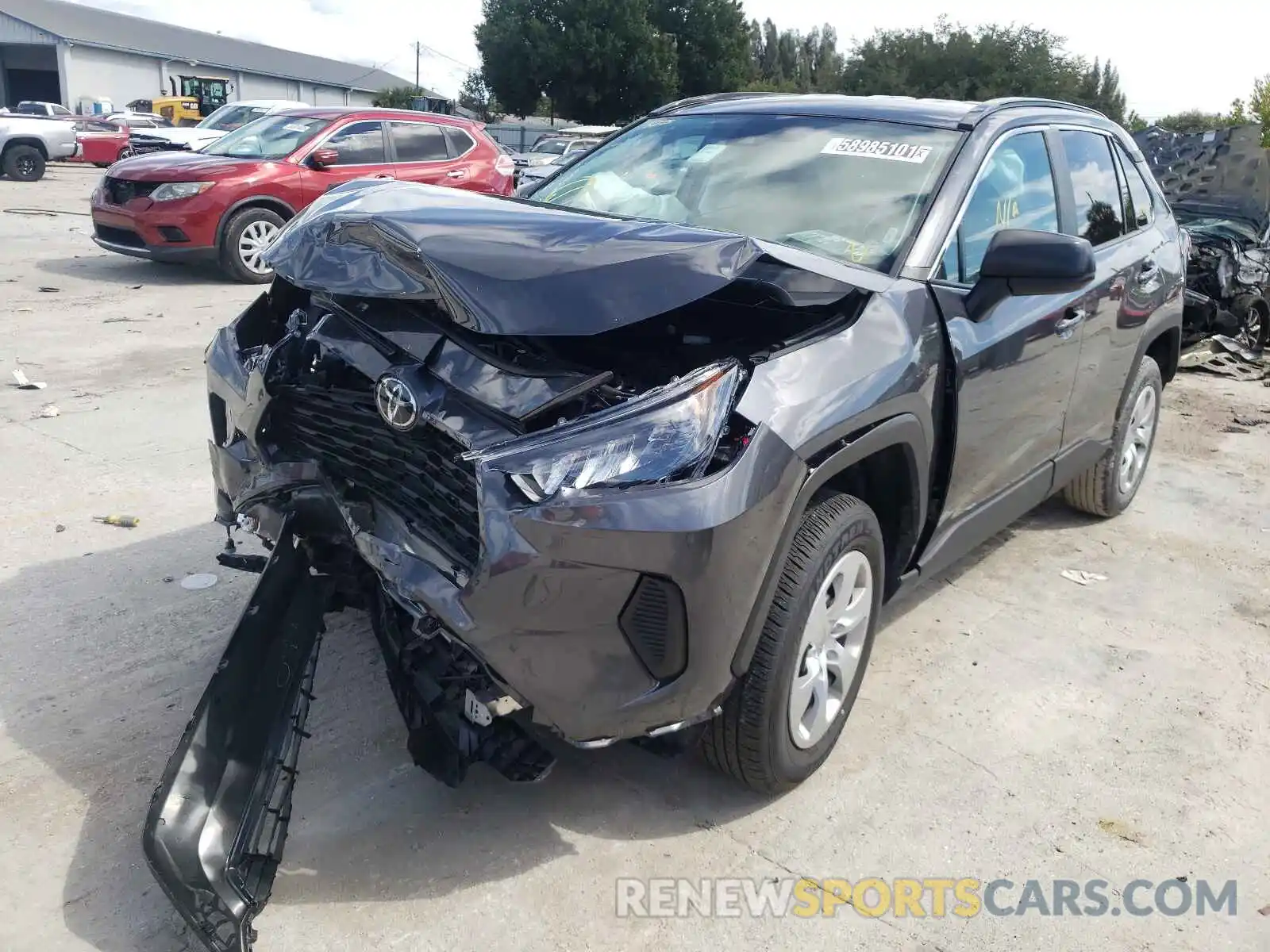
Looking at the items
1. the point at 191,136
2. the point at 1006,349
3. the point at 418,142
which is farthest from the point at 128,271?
the point at 1006,349

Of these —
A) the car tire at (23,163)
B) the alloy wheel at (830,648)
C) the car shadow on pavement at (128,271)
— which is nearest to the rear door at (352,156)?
the car shadow on pavement at (128,271)

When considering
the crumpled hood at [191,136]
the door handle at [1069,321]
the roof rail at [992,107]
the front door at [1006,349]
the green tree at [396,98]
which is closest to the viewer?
the front door at [1006,349]

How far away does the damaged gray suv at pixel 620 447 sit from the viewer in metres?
2.29

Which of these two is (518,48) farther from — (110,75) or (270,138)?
(270,138)

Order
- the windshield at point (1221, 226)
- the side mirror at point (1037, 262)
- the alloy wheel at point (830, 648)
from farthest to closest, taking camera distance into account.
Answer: the windshield at point (1221, 226) → the side mirror at point (1037, 262) → the alloy wheel at point (830, 648)

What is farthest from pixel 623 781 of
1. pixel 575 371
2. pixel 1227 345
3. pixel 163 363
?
pixel 1227 345

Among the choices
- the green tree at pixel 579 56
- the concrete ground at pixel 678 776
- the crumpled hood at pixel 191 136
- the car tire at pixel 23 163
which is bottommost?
the concrete ground at pixel 678 776

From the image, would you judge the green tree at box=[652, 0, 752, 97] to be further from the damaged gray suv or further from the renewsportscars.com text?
the renewsportscars.com text

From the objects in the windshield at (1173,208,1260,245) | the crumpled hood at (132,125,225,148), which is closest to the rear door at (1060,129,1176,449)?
the windshield at (1173,208,1260,245)

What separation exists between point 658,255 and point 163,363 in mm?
5758

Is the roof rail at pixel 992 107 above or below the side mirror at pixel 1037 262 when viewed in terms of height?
above

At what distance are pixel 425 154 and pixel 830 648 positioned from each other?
1059cm

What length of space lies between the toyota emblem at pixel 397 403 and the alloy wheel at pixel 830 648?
1.11 metres

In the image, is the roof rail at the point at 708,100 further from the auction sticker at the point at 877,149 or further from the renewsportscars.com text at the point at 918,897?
the renewsportscars.com text at the point at 918,897
